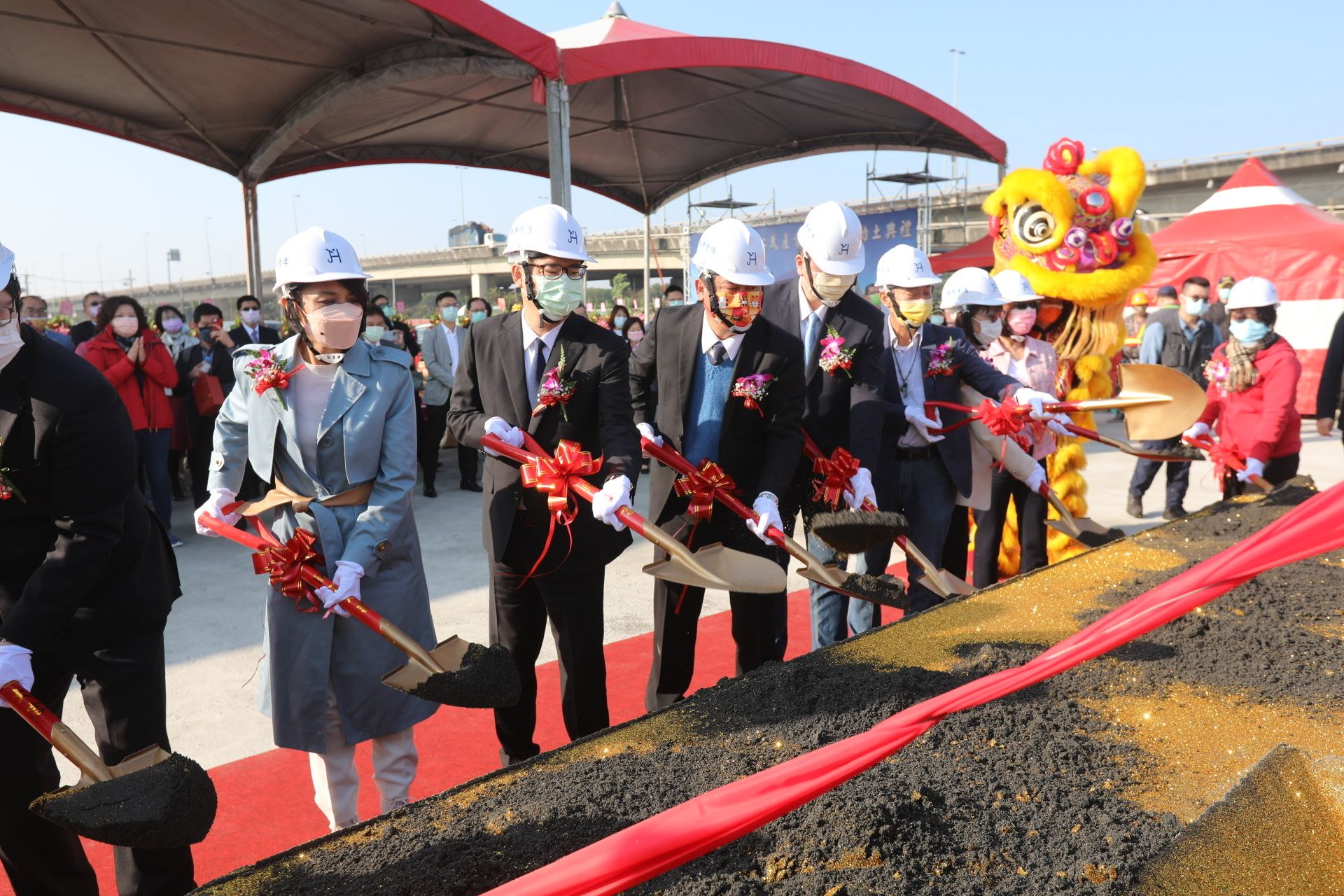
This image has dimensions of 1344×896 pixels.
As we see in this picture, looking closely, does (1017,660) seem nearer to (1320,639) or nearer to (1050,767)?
(1050,767)

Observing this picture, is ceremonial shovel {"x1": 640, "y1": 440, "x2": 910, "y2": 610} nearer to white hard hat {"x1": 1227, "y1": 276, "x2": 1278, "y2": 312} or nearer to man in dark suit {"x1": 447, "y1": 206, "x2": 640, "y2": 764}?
man in dark suit {"x1": 447, "y1": 206, "x2": 640, "y2": 764}

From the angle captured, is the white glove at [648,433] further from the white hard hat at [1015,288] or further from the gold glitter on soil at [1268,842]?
the white hard hat at [1015,288]

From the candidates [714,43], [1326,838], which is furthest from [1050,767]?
[714,43]

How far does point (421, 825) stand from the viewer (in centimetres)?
160

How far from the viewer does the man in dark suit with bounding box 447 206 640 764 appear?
9.10ft

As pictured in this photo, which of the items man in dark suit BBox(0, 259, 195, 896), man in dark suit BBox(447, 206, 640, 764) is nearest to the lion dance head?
man in dark suit BBox(447, 206, 640, 764)

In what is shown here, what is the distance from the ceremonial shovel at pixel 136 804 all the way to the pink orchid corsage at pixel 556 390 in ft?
4.60

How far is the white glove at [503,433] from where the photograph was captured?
2707 millimetres

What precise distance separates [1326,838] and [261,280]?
38.1 feet

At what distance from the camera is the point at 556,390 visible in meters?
2.77

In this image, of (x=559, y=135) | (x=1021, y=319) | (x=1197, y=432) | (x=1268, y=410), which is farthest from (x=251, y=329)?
(x=1268, y=410)

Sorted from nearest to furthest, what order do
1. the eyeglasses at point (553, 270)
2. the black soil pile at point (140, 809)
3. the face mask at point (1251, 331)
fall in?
the black soil pile at point (140, 809)
the eyeglasses at point (553, 270)
the face mask at point (1251, 331)

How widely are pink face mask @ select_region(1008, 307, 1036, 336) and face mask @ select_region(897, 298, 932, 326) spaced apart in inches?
47.0

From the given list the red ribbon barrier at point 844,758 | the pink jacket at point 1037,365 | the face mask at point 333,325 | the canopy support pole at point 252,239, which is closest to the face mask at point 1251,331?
the pink jacket at point 1037,365
